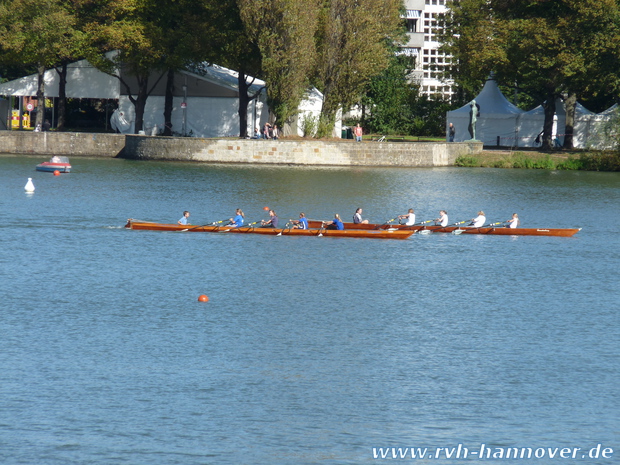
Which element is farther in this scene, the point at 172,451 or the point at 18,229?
the point at 18,229

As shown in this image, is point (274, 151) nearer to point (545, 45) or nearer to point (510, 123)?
point (545, 45)

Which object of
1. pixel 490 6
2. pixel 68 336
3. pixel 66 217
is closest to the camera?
pixel 68 336

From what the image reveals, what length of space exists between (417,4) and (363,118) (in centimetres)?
5319

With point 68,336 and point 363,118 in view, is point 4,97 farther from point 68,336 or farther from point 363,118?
point 68,336

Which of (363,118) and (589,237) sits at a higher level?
(363,118)

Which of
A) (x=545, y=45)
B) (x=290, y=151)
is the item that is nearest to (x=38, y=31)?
(x=290, y=151)

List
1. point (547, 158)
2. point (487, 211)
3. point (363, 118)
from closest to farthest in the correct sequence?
point (487, 211)
point (547, 158)
point (363, 118)

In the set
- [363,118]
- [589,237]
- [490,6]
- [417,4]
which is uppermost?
[417,4]

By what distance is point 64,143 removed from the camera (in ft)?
244

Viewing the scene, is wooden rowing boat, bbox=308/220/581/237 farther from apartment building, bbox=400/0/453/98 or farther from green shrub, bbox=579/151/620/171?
apartment building, bbox=400/0/453/98

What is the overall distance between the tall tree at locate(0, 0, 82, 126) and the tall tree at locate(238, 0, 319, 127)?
47.4 feet

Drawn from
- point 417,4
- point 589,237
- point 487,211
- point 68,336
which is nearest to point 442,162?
point 487,211

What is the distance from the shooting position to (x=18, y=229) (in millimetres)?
41812

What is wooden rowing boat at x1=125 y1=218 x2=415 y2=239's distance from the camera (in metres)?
40.8
